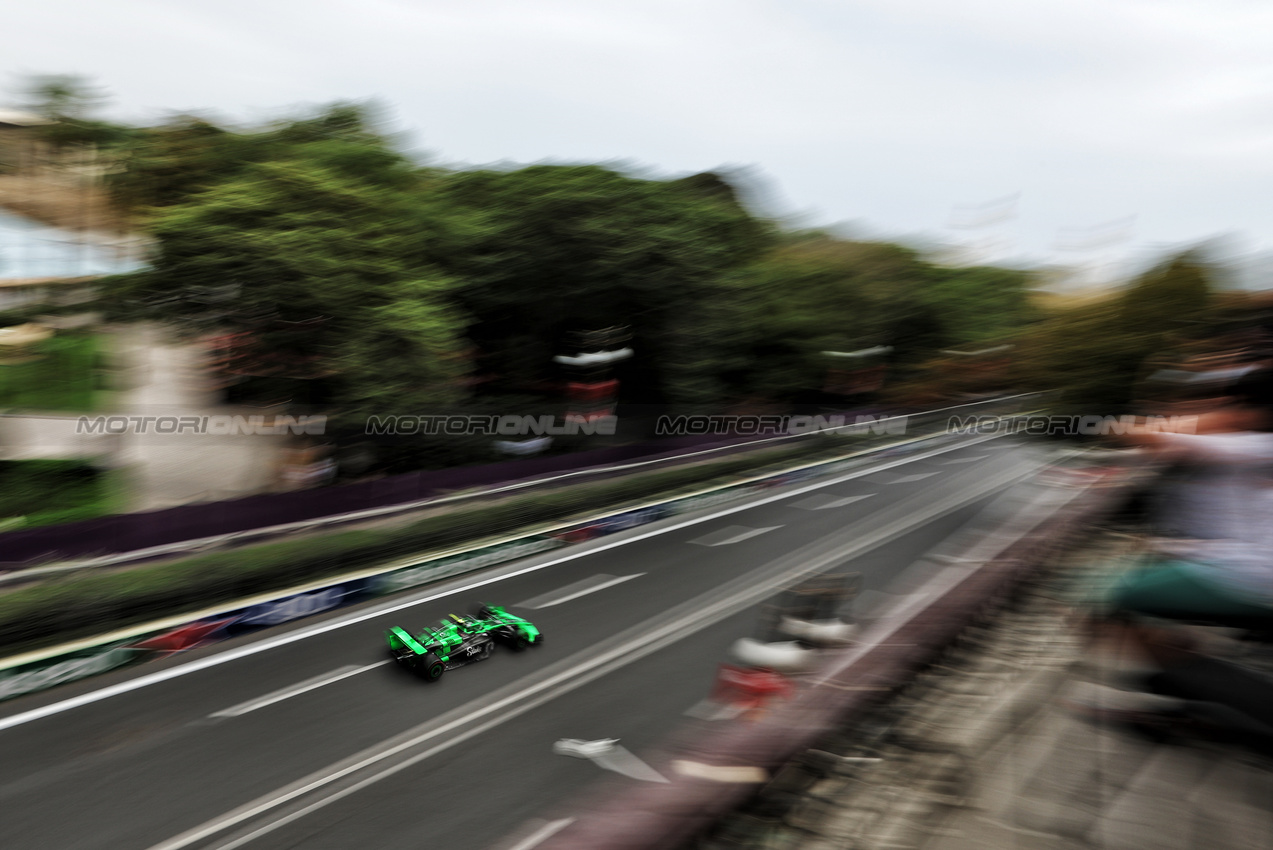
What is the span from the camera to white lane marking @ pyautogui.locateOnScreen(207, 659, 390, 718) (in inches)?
391

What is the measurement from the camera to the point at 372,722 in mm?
9633

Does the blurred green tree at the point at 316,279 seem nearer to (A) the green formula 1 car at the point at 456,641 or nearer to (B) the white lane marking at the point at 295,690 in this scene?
(B) the white lane marking at the point at 295,690

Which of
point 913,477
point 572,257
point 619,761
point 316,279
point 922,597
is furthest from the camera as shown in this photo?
point 913,477

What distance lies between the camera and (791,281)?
→ 31.0 metres

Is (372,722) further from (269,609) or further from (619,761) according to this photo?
(269,609)

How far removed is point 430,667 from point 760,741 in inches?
338

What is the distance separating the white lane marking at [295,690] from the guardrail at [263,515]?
14.8 ft

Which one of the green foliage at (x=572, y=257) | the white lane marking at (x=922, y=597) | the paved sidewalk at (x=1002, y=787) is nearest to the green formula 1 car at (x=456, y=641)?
the white lane marking at (x=922, y=597)

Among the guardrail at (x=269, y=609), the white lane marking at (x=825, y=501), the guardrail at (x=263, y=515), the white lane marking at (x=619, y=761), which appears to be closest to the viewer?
the white lane marking at (x=619, y=761)

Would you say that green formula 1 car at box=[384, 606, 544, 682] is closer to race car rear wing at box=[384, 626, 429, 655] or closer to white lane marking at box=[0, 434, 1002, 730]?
race car rear wing at box=[384, 626, 429, 655]

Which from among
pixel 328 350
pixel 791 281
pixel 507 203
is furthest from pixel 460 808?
pixel 791 281

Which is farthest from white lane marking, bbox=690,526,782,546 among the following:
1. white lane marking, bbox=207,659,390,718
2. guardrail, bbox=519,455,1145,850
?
guardrail, bbox=519,455,1145,850

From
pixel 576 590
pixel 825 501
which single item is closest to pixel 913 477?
pixel 825 501

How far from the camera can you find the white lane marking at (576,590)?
14266 millimetres
